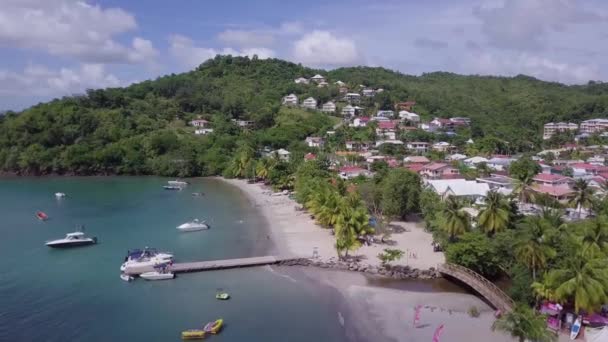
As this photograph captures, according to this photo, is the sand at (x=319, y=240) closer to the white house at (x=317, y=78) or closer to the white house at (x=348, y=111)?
the white house at (x=348, y=111)

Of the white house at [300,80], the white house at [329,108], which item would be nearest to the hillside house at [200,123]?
the white house at [329,108]

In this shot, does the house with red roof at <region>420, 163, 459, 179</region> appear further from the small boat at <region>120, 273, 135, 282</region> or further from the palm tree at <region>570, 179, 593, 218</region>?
the small boat at <region>120, 273, 135, 282</region>

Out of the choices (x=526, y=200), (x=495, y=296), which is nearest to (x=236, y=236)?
(x=495, y=296)

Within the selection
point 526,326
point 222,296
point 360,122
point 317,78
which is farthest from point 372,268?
point 317,78

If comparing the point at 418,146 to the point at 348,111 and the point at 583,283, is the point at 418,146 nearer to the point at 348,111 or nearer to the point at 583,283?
the point at 348,111

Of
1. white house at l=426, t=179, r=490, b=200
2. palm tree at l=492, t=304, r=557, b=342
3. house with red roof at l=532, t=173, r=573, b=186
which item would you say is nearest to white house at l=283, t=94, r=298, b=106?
white house at l=426, t=179, r=490, b=200

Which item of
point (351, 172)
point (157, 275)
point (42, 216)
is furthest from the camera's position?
point (351, 172)
